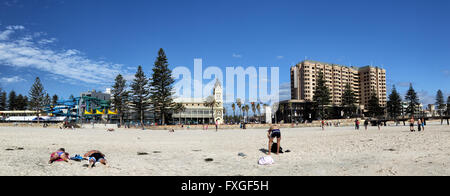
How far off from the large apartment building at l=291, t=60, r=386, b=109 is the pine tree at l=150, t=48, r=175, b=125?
66.1m

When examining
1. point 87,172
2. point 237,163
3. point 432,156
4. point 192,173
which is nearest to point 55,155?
point 87,172

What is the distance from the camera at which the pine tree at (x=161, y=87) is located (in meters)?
52.1

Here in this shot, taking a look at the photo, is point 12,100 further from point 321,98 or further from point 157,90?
point 321,98

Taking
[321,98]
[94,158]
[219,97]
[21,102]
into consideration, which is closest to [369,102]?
[321,98]

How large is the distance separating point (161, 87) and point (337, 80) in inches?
3429

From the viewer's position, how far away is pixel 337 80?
375 feet

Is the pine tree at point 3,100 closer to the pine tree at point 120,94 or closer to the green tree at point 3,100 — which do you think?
the green tree at point 3,100

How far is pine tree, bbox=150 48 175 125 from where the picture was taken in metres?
52.1

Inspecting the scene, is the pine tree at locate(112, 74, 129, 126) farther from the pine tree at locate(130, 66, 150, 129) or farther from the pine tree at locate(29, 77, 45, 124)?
the pine tree at locate(29, 77, 45, 124)

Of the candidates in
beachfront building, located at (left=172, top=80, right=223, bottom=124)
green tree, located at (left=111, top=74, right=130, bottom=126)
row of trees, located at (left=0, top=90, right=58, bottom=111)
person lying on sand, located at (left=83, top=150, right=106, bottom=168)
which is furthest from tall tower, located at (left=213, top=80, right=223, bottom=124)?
person lying on sand, located at (left=83, top=150, right=106, bottom=168)

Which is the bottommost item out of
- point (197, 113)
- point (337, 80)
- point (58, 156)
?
point (58, 156)

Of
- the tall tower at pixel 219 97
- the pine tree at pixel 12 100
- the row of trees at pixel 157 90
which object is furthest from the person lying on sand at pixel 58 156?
the pine tree at pixel 12 100
